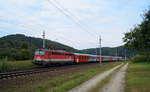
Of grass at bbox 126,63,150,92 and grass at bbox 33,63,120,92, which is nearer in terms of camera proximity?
grass at bbox 33,63,120,92

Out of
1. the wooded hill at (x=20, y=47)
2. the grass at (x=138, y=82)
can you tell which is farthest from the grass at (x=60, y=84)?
the wooded hill at (x=20, y=47)

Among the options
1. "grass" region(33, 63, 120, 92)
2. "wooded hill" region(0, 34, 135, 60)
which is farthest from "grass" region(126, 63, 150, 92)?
"wooded hill" region(0, 34, 135, 60)

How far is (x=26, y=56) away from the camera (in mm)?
55781

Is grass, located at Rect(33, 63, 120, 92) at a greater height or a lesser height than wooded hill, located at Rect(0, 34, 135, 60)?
lesser

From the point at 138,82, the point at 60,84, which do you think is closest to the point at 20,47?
the point at 60,84

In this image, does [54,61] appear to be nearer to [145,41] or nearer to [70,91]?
[145,41]

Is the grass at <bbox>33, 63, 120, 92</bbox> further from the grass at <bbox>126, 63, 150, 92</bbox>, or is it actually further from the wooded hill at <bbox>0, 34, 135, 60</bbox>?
the wooded hill at <bbox>0, 34, 135, 60</bbox>

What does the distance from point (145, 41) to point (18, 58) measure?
3274 centimetres

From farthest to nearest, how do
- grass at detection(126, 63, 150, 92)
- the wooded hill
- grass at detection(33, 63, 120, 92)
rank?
the wooded hill < grass at detection(126, 63, 150, 92) < grass at detection(33, 63, 120, 92)

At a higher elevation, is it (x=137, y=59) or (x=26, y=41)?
(x=26, y=41)

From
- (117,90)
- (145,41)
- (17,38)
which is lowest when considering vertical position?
(117,90)

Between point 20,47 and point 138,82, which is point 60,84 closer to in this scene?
point 138,82

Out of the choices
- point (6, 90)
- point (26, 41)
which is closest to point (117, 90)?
point (6, 90)

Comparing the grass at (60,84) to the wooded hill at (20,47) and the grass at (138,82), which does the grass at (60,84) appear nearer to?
the grass at (138,82)
